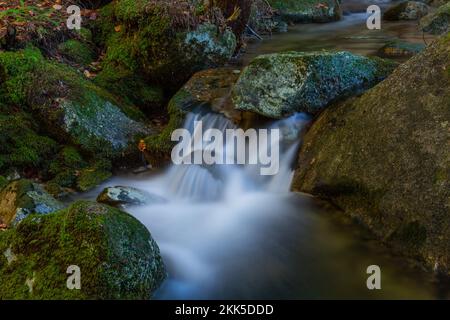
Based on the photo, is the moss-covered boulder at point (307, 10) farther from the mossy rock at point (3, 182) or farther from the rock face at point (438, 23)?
the mossy rock at point (3, 182)

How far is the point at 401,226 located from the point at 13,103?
540 cm

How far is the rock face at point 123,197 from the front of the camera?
573 cm

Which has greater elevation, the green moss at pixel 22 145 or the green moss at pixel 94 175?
the green moss at pixel 22 145

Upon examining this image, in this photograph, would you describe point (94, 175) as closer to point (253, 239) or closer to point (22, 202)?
point (22, 202)

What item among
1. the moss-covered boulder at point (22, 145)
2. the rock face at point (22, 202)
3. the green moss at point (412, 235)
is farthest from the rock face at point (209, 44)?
the green moss at point (412, 235)

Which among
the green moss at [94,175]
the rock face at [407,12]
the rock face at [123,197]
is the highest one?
the rock face at [407,12]

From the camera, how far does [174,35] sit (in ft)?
26.6

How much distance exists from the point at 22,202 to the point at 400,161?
3652 mm

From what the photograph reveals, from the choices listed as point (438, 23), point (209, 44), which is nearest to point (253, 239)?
point (209, 44)

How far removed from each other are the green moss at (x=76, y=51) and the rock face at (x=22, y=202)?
3.86m

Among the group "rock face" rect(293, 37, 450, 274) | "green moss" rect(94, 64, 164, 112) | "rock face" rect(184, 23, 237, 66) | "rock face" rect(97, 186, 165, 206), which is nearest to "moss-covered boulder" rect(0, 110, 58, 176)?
"rock face" rect(97, 186, 165, 206)

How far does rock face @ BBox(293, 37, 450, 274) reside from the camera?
433cm
